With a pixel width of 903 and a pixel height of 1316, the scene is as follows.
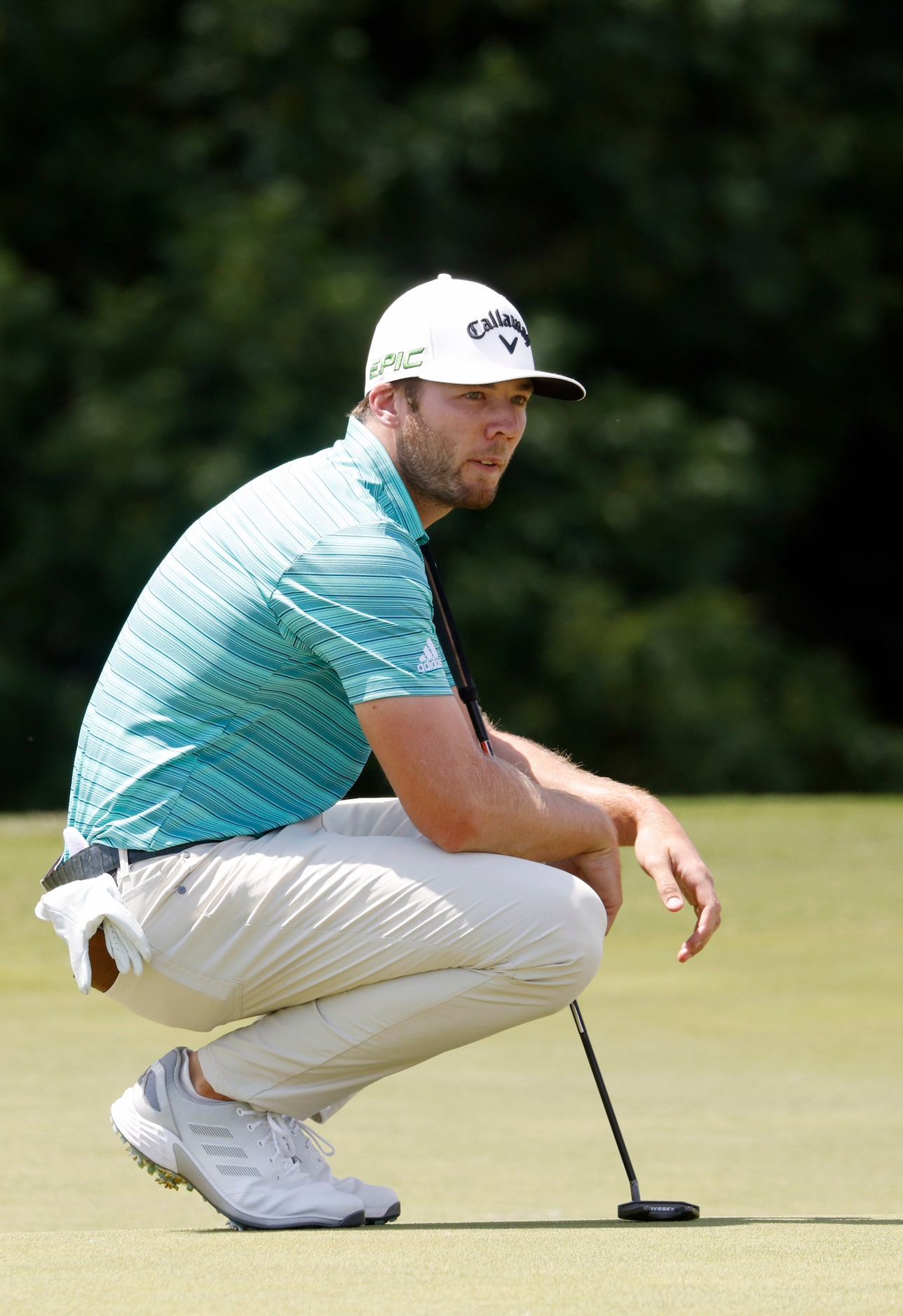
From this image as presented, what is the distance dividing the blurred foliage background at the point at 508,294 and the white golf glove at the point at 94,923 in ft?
32.6

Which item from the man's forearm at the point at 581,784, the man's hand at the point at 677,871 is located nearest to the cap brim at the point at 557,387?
the man's forearm at the point at 581,784

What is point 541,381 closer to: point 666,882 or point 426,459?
point 426,459

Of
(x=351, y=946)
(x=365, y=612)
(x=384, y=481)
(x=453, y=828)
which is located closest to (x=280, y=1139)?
(x=351, y=946)

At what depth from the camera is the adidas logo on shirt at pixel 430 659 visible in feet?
8.25

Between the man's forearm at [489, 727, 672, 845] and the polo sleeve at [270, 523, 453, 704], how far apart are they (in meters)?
0.41

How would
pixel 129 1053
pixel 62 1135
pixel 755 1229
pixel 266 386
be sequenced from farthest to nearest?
pixel 266 386, pixel 129 1053, pixel 62 1135, pixel 755 1229

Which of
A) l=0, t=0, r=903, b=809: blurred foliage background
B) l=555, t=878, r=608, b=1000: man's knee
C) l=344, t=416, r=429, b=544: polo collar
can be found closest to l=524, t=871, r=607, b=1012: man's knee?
l=555, t=878, r=608, b=1000: man's knee

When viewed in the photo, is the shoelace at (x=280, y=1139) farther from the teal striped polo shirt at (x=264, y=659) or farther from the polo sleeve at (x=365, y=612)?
the polo sleeve at (x=365, y=612)

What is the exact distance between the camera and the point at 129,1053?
4.24m

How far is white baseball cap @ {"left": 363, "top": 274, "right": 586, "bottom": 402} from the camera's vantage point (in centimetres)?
271

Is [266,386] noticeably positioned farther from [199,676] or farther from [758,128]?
[199,676]

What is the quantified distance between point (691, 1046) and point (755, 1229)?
2.00 m

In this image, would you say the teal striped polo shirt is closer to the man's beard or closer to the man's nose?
the man's beard

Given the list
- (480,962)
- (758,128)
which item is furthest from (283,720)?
(758,128)
